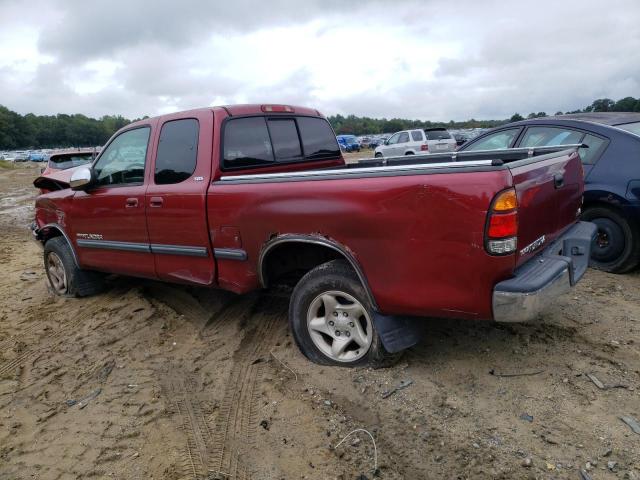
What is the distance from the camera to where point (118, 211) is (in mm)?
4566

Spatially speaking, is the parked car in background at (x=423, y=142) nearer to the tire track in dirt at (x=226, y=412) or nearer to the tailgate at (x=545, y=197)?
the tailgate at (x=545, y=197)

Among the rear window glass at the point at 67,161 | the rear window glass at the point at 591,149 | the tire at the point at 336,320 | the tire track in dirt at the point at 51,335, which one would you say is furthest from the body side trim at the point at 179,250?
the rear window glass at the point at 67,161

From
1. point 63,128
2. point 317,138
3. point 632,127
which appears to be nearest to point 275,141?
point 317,138

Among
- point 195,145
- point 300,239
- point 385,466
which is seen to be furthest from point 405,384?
point 195,145

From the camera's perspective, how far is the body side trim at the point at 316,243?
3.03 metres

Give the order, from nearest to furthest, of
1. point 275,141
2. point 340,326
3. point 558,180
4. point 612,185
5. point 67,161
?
point 558,180 → point 340,326 → point 275,141 → point 612,185 → point 67,161

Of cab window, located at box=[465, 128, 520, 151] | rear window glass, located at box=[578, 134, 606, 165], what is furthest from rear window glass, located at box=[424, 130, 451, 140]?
rear window glass, located at box=[578, 134, 606, 165]

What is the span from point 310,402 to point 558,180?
7.11 ft

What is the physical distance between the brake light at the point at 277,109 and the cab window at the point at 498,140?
2.97m

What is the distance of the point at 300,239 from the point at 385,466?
149 centimetres

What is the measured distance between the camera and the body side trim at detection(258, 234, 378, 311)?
9.95 ft

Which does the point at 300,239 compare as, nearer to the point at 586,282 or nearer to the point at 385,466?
the point at 385,466

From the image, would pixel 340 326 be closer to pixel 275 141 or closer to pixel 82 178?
pixel 275 141

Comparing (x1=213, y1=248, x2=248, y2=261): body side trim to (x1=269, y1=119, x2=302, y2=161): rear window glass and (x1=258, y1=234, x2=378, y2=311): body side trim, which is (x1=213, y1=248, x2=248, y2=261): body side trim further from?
(x1=269, y1=119, x2=302, y2=161): rear window glass
